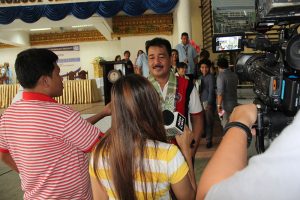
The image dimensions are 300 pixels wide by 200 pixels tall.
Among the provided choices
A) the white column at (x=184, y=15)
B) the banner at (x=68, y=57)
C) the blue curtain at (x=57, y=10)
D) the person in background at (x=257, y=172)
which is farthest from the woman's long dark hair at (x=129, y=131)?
the banner at (x=68, y=57)

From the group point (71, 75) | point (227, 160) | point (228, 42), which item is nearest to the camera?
point (227, 160)

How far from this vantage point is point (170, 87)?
1.98 metres

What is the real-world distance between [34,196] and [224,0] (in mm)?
8688

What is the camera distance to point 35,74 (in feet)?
4.53

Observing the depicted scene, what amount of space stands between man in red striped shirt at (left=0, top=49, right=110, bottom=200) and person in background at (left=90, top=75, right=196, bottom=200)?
0.27m

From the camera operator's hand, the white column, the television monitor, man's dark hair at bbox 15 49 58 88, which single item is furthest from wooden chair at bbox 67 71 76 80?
the camera operator's hand

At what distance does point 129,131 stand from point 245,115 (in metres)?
0.42

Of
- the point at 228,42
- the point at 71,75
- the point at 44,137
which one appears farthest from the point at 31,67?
the point at 71,75

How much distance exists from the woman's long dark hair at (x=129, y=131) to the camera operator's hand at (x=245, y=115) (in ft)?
1.19

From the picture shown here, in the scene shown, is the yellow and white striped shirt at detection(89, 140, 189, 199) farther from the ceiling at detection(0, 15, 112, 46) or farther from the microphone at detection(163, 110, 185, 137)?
the ceiling at detection(0, 15, 112, 46)

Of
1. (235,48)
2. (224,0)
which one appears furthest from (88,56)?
(235,48)

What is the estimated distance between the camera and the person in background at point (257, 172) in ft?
1.59

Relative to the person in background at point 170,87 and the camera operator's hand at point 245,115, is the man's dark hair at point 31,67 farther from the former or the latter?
the camera operator's hand at point 245,115

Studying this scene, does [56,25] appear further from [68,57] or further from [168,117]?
[168,117]
